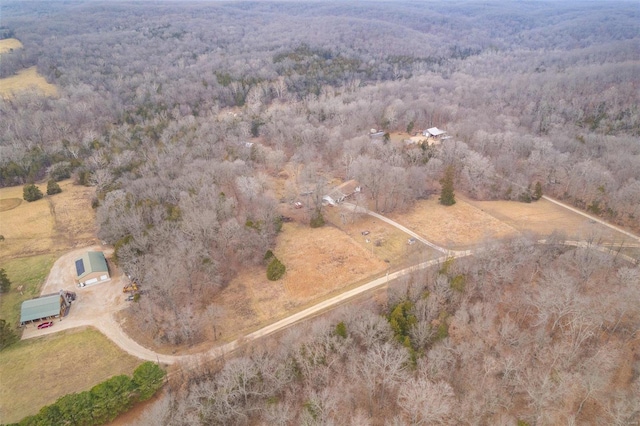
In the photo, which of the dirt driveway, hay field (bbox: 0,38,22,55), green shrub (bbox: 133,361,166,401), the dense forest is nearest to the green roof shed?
the dirt driveway

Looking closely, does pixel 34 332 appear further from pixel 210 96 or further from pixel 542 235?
pixel 210 96

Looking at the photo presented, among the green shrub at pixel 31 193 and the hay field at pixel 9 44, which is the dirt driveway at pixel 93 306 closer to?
the green shrub at pixel 31 193

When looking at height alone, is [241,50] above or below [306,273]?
above

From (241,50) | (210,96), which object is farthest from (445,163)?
(241,50)

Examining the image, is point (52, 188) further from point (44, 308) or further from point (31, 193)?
point (44, 308)

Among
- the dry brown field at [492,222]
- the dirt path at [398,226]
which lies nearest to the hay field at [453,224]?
the dry brown field at [492,222]

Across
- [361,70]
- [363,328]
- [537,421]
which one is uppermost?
[361,70]
